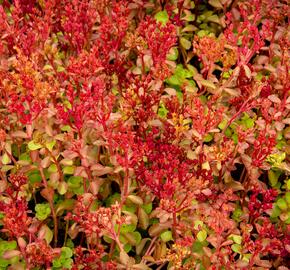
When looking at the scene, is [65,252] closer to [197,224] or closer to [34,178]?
[34,178]

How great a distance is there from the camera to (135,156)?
2.16 meters

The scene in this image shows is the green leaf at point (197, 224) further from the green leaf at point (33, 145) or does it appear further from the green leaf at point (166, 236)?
the green leaf at point (33, 145)

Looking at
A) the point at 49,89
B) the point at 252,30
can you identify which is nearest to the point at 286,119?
the point at 252,30

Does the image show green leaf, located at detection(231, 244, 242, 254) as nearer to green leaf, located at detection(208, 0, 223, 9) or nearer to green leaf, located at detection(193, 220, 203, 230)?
green leaf, located at detection(193, 220, 203, 230)

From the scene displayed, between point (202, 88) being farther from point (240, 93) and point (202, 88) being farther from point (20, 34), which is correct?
point (20, 34)

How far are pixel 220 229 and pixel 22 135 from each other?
102cm

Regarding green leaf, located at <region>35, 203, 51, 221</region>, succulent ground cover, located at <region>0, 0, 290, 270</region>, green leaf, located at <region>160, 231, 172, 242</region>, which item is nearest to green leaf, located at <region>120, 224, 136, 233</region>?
succulent ground cover, located at <region>0, 0, 290, 270</region>

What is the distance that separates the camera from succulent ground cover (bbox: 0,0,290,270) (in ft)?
7.28

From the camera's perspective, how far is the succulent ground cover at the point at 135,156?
222 centimetres

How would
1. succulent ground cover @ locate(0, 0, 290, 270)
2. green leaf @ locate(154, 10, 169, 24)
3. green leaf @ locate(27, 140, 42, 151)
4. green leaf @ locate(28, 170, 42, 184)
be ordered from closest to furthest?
succulent ground cover @ locate(0, 0, 290, 270) < green leaf @ locate(27, 140, 42, 151) < green leaf @ locate(28, 170, 42, 184) < green leaf @ locate(154, 10, 169, 24)

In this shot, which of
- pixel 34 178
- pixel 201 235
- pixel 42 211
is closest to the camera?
pixel 201 235

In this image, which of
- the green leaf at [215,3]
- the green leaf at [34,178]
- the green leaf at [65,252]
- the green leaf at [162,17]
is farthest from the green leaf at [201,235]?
the green leaf at [215,3]

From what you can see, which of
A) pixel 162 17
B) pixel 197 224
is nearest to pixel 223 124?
pixel 197 224

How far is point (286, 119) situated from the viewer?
261 centimetres
